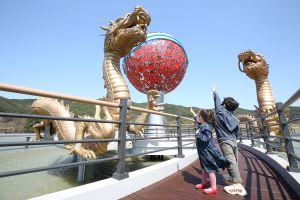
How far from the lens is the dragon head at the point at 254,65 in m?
9.62

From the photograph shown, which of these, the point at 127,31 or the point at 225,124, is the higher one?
the point at 127,31

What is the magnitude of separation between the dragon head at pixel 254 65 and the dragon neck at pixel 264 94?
0.91 feet

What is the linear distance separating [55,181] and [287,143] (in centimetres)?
454

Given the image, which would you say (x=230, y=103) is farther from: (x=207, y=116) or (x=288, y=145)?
(x=288, y=145)

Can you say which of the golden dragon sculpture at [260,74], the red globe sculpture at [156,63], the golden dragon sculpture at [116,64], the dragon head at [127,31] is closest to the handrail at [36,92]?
the golden dragon sculpture at [116,64]

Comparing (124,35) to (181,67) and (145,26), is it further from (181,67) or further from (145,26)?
(181,67)

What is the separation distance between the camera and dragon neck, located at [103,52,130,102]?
4914mm

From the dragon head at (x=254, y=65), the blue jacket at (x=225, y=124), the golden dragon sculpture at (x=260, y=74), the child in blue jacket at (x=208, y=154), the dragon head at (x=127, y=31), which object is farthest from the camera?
the dragon head at (x=254, y=65)

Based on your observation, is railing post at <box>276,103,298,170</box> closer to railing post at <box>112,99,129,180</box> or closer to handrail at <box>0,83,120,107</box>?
railing post at <box>112,99,129,180</box>

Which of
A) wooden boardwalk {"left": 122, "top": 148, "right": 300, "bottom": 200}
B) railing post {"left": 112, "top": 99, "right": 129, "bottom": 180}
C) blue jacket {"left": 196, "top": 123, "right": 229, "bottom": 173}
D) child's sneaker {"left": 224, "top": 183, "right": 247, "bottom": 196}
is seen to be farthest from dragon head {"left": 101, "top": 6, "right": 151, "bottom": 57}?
child's sneaker {"left": 224, "top": 183, "right": 247, "bottom": 196}

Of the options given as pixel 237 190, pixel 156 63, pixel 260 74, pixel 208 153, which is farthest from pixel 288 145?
pixel 260 74

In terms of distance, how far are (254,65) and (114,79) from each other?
24.7 feet

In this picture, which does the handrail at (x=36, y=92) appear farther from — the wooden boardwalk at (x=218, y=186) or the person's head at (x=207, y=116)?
the person's head at (x=207, y=116)

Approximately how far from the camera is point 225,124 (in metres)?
2.66
